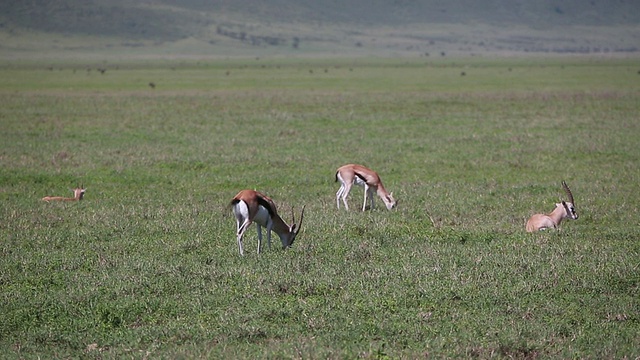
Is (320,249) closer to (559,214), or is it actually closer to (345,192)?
(345,192)

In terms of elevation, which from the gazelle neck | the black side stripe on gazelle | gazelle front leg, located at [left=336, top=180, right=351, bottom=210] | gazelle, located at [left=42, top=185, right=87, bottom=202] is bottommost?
gazelle, located at [left=42, top=185, right=87, bottom=202]

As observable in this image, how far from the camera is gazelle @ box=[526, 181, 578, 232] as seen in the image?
1223 centimetres

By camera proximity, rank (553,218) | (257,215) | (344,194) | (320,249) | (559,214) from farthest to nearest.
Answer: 1. (344,194)
2. (559,214)
3. (553,218)
4. (320,249)
5. (257,215)

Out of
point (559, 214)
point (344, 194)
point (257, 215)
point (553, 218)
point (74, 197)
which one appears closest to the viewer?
point (257, 215)

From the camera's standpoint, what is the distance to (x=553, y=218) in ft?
41.4

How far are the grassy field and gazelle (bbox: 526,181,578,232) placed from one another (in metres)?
0.28

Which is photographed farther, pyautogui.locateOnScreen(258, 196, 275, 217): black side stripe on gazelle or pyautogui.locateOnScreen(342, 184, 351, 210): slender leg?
pyautogui.locateOnScreen(342, 184, 351, 210): slender leg

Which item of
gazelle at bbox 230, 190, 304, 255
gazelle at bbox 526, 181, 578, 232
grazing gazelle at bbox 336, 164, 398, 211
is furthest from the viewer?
grazing gazelle at bbox 336, 164, 398, 211

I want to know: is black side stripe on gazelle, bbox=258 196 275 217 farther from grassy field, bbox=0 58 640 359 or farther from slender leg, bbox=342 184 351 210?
slender leg, bbox=342 184 351 210

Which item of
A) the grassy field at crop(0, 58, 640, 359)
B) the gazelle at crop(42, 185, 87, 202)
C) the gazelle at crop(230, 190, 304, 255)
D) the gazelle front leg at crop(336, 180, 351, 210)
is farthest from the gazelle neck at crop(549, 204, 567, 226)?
the gazelle at crop(42, 185, 87, 202)

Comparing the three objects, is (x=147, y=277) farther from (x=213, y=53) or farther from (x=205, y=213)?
(x=213, y=53)

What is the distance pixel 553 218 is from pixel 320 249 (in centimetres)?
387

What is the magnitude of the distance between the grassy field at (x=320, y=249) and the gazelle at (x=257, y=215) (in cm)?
29

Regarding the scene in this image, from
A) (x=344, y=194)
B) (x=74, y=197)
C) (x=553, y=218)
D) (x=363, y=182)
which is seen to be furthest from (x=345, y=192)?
(x=74, y=197)
